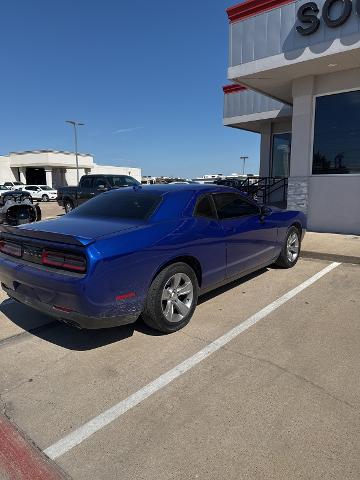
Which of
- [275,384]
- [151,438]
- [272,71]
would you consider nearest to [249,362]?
[275,384]

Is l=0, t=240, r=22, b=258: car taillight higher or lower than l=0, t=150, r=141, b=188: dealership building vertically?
lower

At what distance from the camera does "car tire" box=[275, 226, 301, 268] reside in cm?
605

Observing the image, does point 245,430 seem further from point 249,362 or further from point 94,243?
point 94,243

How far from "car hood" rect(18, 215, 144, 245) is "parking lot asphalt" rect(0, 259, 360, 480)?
3.72ft

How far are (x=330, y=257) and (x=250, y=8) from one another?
613 centimetres

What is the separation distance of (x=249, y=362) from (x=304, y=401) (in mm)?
644

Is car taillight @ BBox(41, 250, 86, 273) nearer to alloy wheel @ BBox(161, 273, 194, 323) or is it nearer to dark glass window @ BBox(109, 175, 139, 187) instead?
alloy wheel @ BBox(161, 273, 194, 323)

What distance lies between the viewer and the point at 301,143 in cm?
950

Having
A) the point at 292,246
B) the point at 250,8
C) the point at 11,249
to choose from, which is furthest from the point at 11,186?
the point at 11,249

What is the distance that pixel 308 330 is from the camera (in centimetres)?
387

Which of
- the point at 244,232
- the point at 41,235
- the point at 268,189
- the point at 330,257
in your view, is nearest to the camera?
the point at 41,235

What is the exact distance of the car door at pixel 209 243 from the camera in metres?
4.07

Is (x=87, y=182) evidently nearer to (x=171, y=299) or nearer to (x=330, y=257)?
(x=330, y=257)

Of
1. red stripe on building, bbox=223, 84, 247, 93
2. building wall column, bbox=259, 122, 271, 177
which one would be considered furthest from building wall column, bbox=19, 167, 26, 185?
building wall column, bbox=259, 122, 271, 177
